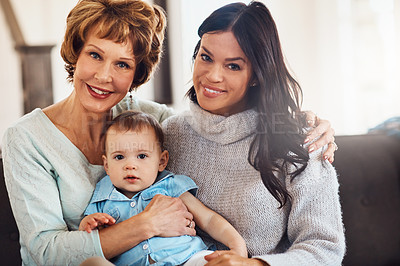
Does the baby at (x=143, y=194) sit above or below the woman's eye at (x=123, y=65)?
below

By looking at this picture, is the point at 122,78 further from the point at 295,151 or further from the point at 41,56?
the point at 41,56

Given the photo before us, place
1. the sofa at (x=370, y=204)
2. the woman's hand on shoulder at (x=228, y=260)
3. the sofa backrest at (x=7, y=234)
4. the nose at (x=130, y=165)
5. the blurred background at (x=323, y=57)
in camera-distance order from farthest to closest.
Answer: the blurred background at (x=323, y=57)
the sofa at (x=370, y=204)
the sofa backrest at (x=7, y=234)
the nose at (x=130, y=165)
the woman's hand on shoulder at (x=228, y=260)

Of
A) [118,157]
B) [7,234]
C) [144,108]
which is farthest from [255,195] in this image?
[7,234]

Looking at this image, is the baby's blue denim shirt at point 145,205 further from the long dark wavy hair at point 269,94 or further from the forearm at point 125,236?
the long dark wavy hair at point 269,94

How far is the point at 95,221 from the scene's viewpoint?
37.7 inches

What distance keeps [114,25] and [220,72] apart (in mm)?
268

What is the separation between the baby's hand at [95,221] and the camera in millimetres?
952

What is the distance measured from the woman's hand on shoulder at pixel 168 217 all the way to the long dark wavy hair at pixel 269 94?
192 millimetres

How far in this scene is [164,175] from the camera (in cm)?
109

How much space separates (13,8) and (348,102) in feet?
5.48

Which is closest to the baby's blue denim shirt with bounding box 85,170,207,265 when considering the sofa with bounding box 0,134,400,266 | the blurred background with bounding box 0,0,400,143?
the sofa with bounding box 0,134,400,266

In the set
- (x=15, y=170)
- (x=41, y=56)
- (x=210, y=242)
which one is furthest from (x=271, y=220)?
(x=41, y=56)

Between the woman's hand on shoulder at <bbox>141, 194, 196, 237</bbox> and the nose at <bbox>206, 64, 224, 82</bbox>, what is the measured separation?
283 millimetres

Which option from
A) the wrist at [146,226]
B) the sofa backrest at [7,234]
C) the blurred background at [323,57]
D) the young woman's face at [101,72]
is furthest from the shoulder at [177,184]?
the blurred background at [323,57]
